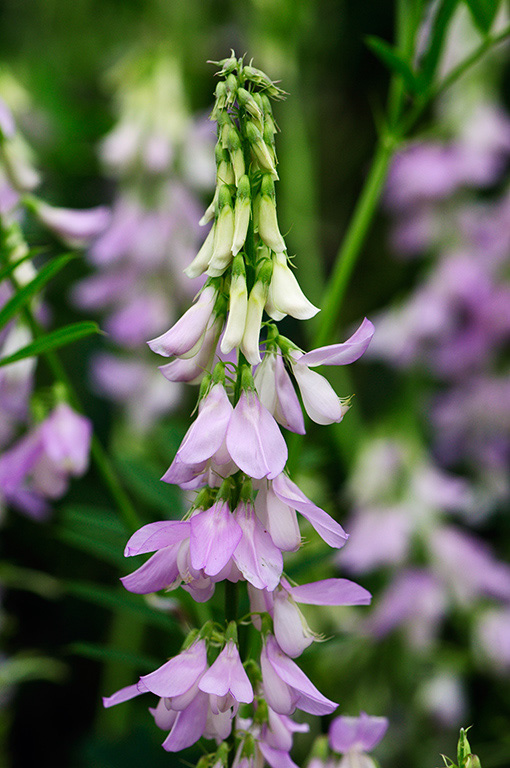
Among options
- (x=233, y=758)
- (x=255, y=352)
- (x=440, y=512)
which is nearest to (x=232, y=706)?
(x=233, y=758)

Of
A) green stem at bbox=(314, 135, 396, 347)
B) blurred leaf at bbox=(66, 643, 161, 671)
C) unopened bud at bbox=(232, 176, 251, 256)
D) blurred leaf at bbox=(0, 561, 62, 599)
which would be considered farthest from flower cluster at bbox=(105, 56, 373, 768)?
blurred leaf at bbox=(0, 561, 62, 599)

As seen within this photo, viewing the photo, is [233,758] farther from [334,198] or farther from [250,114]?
[334,198]

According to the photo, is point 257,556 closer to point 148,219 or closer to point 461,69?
point 461,69

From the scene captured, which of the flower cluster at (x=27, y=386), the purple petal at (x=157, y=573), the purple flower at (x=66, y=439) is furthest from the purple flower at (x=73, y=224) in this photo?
the purple petal at (x=157, y=573)

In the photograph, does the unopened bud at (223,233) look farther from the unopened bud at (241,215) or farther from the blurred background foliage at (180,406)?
the blurred background foliage at (180,406)

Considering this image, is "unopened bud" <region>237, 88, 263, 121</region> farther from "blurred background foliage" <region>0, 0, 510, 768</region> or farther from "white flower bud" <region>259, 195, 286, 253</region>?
"blurred background foliage" <region>0, 0, 510, 768</region>

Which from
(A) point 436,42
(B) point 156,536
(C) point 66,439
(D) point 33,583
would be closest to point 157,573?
(B) point 156,536
